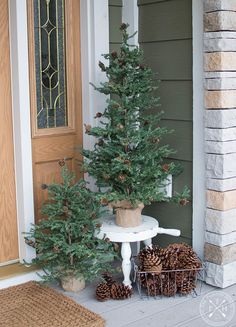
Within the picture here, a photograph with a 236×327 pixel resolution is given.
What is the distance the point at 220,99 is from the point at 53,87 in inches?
38.7

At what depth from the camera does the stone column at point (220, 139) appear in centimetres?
308

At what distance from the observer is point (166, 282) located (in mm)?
3109

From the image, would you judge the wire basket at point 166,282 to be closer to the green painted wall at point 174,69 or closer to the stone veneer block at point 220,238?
the stone veneer block at point 220,238

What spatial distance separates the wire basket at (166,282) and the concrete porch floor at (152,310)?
4cm

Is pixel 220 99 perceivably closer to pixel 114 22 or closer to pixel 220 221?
pixel 220 221

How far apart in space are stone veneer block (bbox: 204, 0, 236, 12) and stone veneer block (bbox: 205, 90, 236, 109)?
17.4 inches

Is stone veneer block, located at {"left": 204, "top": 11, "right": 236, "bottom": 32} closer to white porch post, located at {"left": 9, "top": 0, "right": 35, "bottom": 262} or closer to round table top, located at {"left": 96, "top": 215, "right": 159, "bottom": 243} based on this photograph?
white porch post, located at {"left": 9, "top": 0, "right": 35, "bottom": 262}

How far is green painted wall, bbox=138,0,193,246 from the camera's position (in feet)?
10.9

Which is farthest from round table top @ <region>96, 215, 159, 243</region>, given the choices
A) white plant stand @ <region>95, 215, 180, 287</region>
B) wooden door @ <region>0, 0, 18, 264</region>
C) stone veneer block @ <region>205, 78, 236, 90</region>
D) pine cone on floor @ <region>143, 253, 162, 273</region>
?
stone veneer block @ <region>205, 78, 236, 90</region>

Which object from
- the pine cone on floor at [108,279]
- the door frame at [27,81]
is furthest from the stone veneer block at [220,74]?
the pine cone on floor at [108,279]

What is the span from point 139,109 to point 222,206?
701 millimetres

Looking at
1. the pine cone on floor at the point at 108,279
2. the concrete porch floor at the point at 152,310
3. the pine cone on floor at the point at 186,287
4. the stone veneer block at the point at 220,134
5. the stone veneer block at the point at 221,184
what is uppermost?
the stone veneer block at the point at 220,134

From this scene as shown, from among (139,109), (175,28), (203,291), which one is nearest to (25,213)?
(139,109)

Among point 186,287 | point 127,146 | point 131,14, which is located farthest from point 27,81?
point 186,287
